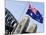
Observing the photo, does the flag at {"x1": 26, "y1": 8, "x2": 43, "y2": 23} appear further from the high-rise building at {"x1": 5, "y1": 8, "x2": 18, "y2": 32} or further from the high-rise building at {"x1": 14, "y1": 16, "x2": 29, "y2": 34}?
the high-rise building at {"x1": 5, "y1": 8, "x2": 18, "y2": 32}

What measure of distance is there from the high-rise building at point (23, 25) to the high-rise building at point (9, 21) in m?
0.08

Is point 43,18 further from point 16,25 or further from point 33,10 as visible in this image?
point 16,25

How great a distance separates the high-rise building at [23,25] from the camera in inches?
66.0

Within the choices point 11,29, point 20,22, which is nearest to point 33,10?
→ point 20,22

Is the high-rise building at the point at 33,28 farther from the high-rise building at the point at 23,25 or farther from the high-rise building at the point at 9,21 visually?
the high-rise building at the point at 9,21

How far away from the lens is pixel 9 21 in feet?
5.47

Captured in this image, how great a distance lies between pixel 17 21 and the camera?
1686mm

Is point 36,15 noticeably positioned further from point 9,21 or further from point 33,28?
point 9,21

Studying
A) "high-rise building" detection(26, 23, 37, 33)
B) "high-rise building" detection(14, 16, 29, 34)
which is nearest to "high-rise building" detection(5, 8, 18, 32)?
"high-rise building" detection(14, 16, 29, 34)

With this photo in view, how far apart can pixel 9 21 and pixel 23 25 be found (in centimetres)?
23

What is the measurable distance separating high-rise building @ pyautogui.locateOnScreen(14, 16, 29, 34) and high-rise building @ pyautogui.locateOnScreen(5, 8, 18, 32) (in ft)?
0.25

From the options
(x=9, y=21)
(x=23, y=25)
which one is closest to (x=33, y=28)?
(x=23, y=25)

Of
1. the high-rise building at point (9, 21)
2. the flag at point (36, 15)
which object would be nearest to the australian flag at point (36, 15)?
the flag at point (36, 15)

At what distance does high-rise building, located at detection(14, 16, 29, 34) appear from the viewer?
1.68 metres
